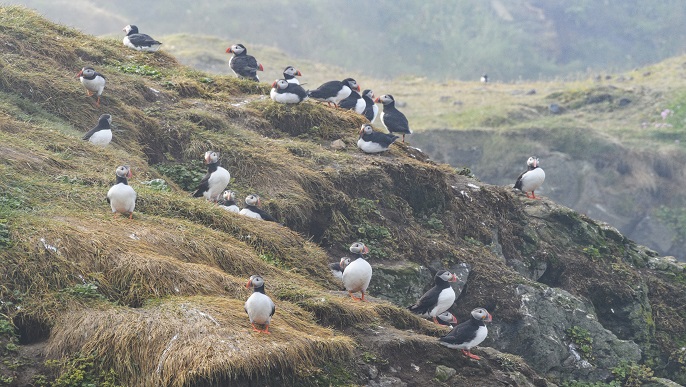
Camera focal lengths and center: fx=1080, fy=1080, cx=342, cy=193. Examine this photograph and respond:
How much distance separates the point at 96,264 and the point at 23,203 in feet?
5.03

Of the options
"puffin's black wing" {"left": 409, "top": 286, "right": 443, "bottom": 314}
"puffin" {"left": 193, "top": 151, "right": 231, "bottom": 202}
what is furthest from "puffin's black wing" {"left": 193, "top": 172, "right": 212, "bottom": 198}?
"puffin's black wing" {"left": 409, "top": 286, "right": 443, "bottom": 314}

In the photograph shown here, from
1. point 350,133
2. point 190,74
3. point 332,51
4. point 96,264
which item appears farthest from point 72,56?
point 332,51

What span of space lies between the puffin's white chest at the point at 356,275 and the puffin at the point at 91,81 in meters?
5.55

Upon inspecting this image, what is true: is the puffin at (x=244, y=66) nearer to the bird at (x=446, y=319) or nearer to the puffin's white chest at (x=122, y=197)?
the bird at (x=446, y=319)

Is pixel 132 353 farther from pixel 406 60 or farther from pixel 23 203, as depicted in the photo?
pixel 406 60

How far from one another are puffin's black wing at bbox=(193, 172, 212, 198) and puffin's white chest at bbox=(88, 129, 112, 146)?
1.48 metres

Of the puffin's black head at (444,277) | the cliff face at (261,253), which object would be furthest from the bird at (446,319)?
the cliff face at (261,253)

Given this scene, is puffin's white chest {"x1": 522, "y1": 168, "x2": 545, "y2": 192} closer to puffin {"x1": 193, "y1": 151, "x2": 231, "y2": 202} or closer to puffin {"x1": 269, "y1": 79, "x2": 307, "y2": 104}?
puffin {"x1": 269, "y1": 79, "x2": 307, "y2": 104}

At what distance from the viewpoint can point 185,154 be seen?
15.8 meters

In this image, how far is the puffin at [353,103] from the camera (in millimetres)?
18781

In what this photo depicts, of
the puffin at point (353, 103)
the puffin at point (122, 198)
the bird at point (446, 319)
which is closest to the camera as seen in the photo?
the puffin at point (122, 198)

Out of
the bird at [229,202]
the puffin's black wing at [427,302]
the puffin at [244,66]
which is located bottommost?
the puffin's black wing at [427,302]

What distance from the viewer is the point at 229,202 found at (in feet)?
46.6

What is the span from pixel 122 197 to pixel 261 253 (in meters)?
1.93
